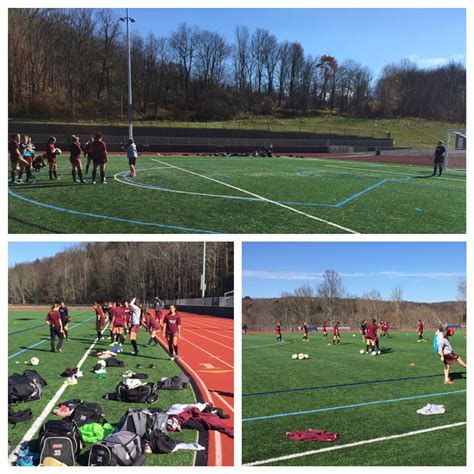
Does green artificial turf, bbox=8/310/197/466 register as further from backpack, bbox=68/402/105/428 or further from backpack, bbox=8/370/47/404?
backpack, bbox=68/402/105/428

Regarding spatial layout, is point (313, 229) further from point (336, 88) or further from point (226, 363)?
point (336, 88)

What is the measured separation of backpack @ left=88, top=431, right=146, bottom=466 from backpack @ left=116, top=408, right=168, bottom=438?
25 cm

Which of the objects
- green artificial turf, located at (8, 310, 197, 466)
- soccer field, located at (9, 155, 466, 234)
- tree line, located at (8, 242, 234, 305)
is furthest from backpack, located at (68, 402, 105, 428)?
tree line, located at (8, 242, 234, 305)

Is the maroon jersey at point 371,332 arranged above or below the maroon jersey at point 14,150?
below

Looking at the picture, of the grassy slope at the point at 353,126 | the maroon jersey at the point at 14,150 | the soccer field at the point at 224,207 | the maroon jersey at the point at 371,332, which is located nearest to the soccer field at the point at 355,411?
the maroon jersey at the point at 371,332

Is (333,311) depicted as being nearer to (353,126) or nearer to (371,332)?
(371,332)

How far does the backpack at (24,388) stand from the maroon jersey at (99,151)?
6.48m

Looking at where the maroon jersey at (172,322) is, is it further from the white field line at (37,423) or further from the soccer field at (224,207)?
the white field line at (37,423)

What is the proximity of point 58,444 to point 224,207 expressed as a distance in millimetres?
6185

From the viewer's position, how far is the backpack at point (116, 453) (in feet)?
20.5

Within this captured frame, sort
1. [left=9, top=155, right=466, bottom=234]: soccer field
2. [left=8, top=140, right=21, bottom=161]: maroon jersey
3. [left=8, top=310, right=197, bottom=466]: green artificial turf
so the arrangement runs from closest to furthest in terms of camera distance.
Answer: [left=8, top=310, right=197, bottom=466]: green artificial turf
[left=9, top=155, right=466, bottom=234]: soccer field
[left=8, top=140, right=21, bottom=161]: maroon jersey

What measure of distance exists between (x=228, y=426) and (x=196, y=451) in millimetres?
699

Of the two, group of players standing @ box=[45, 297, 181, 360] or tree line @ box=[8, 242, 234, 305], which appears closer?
group of players standing @ box=[45, 297, 181, 360]

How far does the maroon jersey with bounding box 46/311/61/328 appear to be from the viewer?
12555 millimetres
